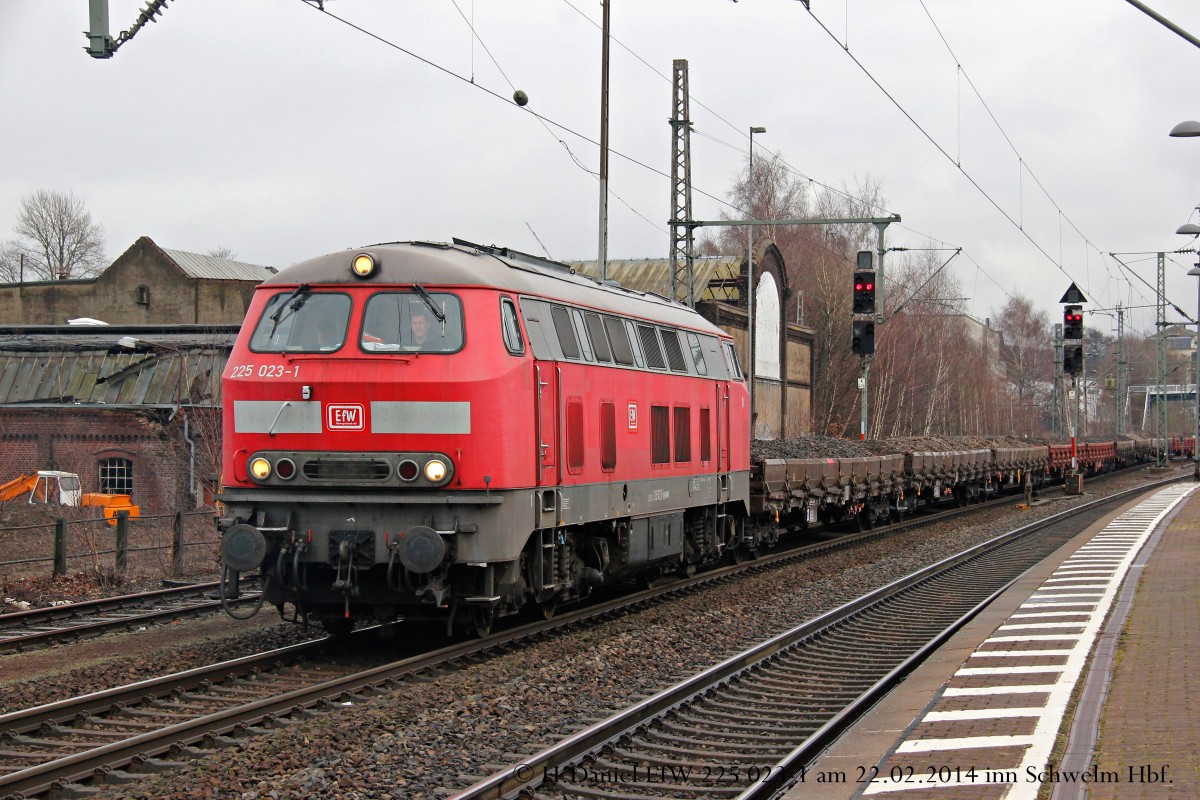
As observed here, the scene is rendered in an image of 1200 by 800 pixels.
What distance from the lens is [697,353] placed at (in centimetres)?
1731

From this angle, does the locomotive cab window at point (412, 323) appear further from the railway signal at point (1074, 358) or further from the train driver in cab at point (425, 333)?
the railway signal at point (1074, 358)

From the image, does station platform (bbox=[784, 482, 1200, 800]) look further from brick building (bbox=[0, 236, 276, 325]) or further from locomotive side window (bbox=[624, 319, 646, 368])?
brick building (bbox=[0, 236, 276, 325])

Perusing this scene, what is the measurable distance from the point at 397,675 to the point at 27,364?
2933 centimetres

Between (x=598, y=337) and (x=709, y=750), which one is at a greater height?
(x=598, y=337)

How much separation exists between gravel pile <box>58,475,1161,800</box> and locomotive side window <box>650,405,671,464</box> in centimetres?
181

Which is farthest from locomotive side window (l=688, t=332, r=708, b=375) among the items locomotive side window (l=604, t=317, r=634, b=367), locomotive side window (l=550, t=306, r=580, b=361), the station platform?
the station platform

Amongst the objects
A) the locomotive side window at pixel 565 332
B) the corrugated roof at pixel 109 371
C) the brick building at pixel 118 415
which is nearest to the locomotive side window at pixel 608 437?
the locomotive side window at pixel 565 332

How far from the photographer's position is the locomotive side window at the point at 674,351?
16125 millimetres

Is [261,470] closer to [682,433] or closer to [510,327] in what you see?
[510,327]

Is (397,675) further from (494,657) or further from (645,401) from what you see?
(645,401)

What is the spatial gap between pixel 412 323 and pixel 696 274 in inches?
1487

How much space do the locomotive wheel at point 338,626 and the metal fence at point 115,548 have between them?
518 cm

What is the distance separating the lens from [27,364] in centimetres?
3581

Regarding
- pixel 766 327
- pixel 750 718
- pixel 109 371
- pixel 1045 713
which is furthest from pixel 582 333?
pixel 766 327
